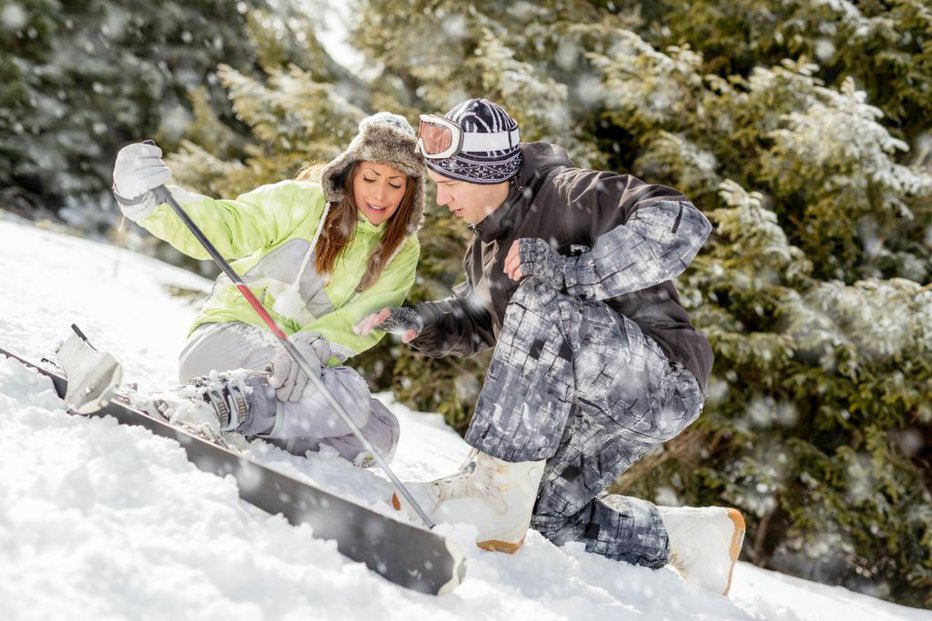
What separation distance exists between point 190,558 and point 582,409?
1.29 meters

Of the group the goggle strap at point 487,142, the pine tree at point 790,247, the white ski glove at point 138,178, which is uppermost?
the goggle strap at point 487,142

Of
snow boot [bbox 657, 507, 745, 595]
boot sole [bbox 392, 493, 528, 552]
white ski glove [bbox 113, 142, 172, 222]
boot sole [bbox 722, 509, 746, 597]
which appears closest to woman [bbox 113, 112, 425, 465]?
white ski glove [bbox 113, 142, 172, 222]

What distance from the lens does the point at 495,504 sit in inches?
82.0

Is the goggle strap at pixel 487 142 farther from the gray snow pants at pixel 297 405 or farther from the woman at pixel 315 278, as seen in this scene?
the gray snow pants at pixel 297 405

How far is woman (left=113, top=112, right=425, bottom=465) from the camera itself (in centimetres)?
242

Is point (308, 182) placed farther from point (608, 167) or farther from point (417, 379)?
point (608, 167)

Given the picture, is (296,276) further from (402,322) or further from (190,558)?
(190,558)

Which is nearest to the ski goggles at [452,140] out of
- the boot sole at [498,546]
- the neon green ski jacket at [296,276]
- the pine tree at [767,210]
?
the neon green ski jacket at [296,276]

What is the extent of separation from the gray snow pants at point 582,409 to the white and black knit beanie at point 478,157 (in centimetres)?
47

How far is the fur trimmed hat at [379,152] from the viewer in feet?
8.76

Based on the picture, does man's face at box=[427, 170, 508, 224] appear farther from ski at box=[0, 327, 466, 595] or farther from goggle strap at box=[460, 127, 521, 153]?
ski at box=[0, 327, 466, 595]

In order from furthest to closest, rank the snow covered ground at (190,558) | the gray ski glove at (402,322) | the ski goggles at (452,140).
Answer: the gray ski glove at (402,322), the ski goggles at (452,140), the snow covered ground at (190,558)

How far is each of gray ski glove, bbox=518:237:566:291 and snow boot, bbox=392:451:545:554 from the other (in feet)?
1.81

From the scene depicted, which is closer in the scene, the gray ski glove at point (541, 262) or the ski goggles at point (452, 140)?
the gray ski glove at point (541, 262)
